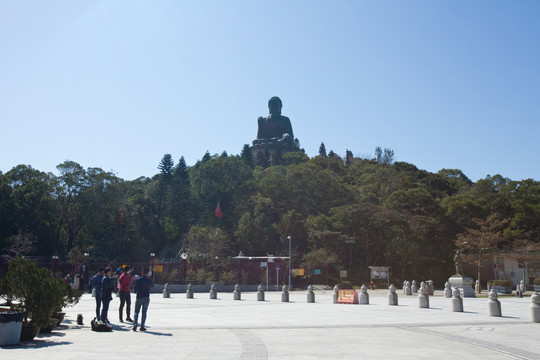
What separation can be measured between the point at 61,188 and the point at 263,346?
50239mm

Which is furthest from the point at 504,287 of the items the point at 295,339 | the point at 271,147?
the point at 271,147

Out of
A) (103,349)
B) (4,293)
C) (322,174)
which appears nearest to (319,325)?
(103,349)

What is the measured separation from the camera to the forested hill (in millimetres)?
50906

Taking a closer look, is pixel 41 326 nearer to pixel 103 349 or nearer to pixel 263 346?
pixel 103 349

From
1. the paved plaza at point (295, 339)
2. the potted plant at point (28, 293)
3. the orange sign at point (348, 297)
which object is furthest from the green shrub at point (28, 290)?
the orange sign at point (348, 297)

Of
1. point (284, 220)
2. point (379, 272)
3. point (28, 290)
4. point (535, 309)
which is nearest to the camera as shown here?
point (28, 290)

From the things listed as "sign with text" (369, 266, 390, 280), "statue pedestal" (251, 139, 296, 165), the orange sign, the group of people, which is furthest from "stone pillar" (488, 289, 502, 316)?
"statue pedestal" (251, 139, 296, 165)

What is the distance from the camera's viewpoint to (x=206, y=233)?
177ft

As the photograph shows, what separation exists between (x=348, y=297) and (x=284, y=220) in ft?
107

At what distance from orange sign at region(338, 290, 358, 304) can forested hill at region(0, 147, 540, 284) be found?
2227 centimetres

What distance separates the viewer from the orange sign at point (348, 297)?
80.1 ft

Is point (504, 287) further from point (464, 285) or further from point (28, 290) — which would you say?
point (28, 290)

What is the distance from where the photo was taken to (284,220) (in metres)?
57.1

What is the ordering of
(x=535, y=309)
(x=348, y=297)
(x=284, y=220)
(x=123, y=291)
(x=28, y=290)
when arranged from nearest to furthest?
(x=28, y=290) < (x=123, y=291) < (x=535, y=309) < (x=348, y=297) < (x=284, y=220)
